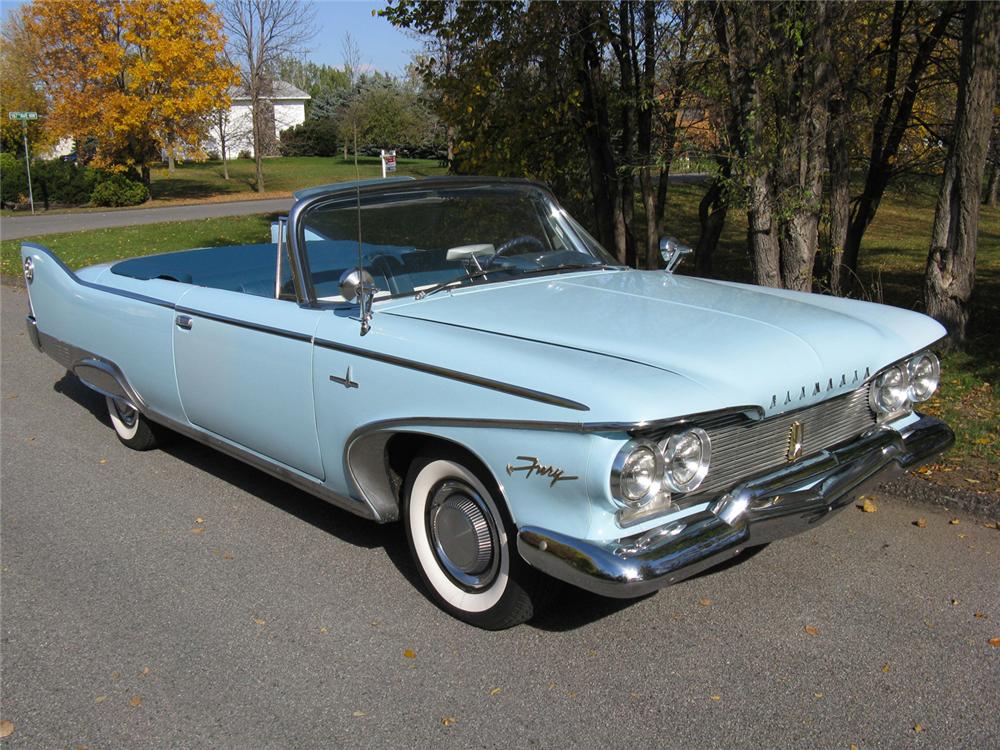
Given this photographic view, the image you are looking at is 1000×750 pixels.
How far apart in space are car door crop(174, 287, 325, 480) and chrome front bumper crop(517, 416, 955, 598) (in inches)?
56.7

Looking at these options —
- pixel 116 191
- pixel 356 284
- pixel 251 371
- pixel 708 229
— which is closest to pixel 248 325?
pixel 251 371

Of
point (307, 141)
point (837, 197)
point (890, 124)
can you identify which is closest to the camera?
point (837, 197)

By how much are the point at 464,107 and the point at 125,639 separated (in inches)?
284

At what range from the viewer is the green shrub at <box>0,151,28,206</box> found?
2927 cm

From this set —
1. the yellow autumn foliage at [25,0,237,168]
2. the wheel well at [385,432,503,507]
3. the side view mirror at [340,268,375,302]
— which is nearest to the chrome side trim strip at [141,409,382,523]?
the wheel well at [385,432,503,507]

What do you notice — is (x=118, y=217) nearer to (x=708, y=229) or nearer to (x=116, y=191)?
(x=116, y=191)

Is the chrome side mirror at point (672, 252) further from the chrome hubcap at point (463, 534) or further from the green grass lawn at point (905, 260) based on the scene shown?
the chrome hubcap at point (463, 534)

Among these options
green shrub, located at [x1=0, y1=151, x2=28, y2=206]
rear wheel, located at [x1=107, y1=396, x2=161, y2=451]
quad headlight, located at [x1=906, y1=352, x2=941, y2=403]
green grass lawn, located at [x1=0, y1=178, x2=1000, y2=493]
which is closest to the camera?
quad headlight, located at [x1=906, y1=352, x2=941, y2=403]

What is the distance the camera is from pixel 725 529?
3172 mm

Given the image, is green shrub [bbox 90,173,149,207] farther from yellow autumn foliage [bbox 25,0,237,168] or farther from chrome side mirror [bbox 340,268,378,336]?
chrome side mirror [bbox 340,268,378,336]

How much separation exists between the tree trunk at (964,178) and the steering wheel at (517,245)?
3.65 metres

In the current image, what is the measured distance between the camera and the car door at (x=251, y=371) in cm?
415

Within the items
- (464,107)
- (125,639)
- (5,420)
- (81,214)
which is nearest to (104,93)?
(81,214)

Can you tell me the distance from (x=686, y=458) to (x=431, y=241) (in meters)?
1.84
